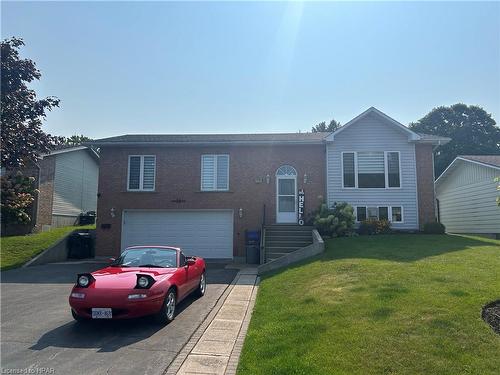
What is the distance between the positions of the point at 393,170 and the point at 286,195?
17.2ft

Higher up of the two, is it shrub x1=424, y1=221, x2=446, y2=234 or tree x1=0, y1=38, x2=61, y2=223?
tree x1=0, y1=38, x2=61, y2=223

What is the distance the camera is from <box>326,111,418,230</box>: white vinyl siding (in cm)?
1677

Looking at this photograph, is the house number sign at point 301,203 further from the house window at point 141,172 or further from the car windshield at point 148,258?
the car windshield at point 148,258

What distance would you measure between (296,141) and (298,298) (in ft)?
34.7

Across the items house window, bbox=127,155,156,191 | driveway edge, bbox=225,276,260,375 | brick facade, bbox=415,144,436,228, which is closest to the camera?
driveway edge, bbox=225,276,260,375

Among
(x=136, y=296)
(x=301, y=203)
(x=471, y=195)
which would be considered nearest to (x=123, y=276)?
(x=136, y=296)

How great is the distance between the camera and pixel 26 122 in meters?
5.67

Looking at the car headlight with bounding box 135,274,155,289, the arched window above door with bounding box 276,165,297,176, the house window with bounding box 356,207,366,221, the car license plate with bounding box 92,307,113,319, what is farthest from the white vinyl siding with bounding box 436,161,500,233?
the car license plate with bounding box 92,307,113,319

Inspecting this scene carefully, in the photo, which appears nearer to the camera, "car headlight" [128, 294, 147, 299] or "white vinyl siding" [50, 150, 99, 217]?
"car headlight" [128, 294, 147, 299]

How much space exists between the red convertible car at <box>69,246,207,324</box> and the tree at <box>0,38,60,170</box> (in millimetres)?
2380

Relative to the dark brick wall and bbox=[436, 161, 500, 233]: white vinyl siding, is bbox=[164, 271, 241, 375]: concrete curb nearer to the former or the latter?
the dark brick wall

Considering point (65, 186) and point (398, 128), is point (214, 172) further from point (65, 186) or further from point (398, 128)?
point (65, 186)

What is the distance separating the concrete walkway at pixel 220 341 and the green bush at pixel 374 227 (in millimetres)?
8632

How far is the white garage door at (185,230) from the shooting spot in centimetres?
1688
